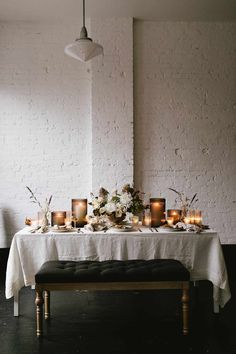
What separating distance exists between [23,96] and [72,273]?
2.77 meters

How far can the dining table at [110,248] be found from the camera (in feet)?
11.0

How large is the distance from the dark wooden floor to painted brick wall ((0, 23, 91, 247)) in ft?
4.55

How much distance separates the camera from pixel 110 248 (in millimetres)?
3363

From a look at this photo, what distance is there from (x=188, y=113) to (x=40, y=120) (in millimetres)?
1859

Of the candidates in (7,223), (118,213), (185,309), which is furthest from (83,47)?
(7,223)

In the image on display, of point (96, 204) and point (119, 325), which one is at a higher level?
point (96, 204)

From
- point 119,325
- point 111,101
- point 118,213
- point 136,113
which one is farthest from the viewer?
point 136,113

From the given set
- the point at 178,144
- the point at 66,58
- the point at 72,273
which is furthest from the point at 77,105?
the point at 72,273

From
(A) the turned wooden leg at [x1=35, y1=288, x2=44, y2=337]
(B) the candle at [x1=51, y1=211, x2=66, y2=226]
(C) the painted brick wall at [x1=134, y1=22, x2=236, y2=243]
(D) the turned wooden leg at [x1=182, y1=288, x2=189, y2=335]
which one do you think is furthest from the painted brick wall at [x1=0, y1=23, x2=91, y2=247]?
(D) the turned wooden leg at [x1=182, y1=288, x2=189, y2=335]

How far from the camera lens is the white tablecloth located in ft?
11.0

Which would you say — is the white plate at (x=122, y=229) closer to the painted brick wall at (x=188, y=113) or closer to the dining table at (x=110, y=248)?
the dining table at (x=110, y=248)

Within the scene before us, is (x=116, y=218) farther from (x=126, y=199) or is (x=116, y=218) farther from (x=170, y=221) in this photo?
(x=170, y=221)

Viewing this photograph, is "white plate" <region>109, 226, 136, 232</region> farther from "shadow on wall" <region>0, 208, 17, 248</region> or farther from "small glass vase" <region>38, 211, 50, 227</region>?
"shadow on wall" <region>0, 208, 17, 248</region>

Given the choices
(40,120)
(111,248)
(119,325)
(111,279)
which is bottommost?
(119,325)
